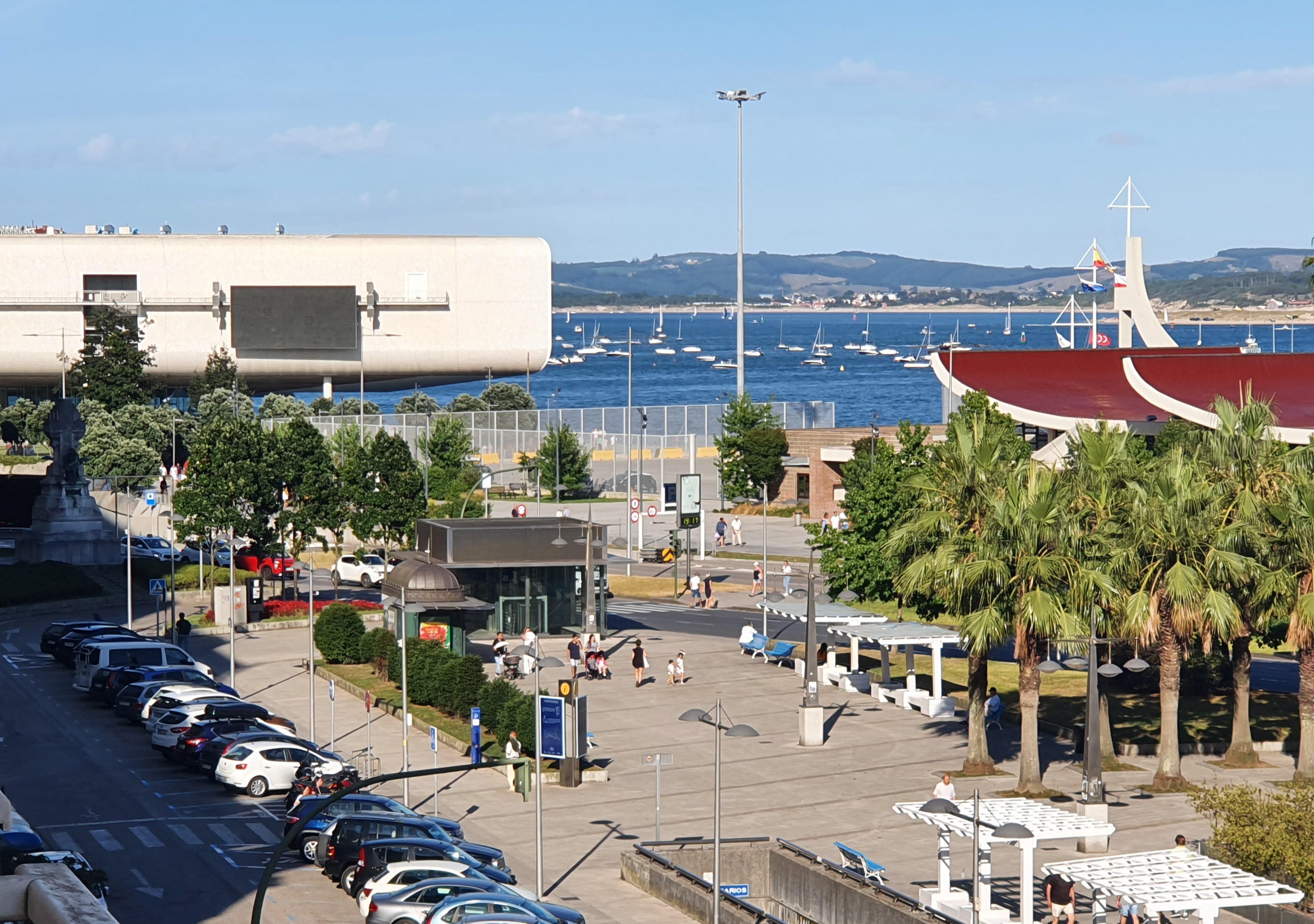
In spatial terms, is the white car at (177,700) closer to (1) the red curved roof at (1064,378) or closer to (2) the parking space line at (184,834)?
(2) the parking space line at (184,834)

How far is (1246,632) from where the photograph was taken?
39656mm

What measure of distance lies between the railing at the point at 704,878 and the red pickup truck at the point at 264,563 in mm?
35909

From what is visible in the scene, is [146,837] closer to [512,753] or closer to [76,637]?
[512,753]

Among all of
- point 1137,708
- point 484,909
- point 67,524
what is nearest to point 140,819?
point 484,909

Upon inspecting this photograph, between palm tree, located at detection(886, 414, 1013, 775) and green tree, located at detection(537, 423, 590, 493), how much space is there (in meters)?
57.9

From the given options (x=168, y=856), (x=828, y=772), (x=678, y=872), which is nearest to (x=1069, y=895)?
(x=678, y=872)

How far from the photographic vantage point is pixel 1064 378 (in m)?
88.4

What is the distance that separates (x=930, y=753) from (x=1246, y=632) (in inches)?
329

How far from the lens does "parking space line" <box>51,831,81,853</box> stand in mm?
33250

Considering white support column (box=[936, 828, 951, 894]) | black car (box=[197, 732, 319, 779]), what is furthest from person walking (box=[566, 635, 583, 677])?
white support column (box=[936, 828, 951, 894])

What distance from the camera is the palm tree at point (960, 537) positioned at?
3828 cm

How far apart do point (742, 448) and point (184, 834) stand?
2475 inches

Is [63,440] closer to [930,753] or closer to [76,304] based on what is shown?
[930,753]

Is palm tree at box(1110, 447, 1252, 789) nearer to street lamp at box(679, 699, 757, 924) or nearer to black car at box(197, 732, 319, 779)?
street lamp at box(679, 699, 757, 924)
